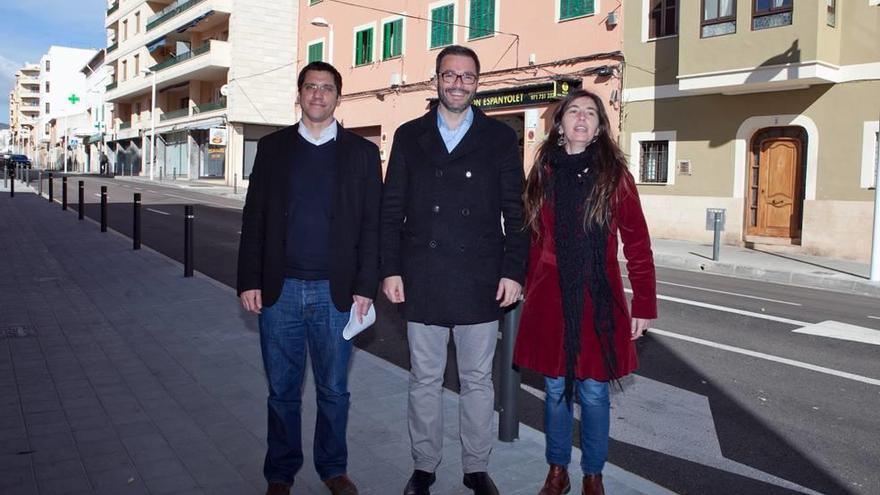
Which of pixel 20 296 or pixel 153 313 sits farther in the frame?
pixel 20 296

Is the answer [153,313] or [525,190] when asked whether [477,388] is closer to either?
[525,190]

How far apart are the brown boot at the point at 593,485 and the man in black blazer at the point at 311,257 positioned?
109 cm

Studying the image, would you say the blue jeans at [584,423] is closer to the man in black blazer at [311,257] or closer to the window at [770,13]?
the man in black blazer at [311,257]

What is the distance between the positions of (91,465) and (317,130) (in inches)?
80.4

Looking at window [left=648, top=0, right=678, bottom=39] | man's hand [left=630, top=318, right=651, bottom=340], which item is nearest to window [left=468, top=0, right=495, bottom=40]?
window [left=648, top=0, right=678, bottom=39]

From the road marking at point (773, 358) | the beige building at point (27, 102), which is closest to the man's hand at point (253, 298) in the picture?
the road marking at point (773, 358)

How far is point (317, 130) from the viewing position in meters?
3.55

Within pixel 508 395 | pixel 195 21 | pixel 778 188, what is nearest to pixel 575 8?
pixel 778 188

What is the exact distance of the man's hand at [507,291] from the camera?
349cm

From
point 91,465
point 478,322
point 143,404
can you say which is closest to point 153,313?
point 143,404

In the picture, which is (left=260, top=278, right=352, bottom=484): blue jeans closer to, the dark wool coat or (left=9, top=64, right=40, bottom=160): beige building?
the dark wool coat

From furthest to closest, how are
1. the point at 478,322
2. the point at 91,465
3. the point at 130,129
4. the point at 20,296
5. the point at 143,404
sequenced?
1. the point at 130,129
2. the point at 20,296
3. the point at 143,404
4. the point at 91,465
5. the point at 478,322

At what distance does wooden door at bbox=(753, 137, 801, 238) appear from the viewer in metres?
17.1

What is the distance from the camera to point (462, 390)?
11.8 ft
